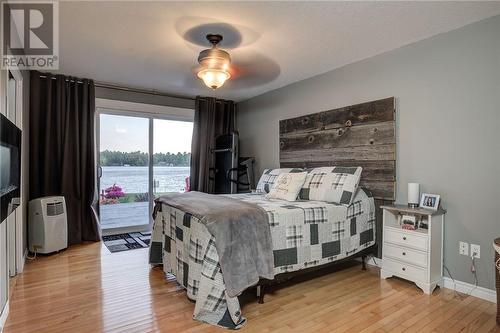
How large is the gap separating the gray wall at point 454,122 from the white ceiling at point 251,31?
195mm

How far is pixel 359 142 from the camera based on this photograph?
3316 millimetres

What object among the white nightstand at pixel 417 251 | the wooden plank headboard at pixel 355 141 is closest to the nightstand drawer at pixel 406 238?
the white nightstand at pixel 417 251

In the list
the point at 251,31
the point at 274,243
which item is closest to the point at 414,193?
the point at 274,243

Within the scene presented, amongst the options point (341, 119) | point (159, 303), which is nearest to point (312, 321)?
point (159, 303)

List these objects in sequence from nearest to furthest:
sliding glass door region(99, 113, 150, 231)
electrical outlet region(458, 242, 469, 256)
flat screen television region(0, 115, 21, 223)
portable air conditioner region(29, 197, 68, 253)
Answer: flat screen television region(0, 115, 21, 223) → electrical outlet region(458, 242, 469, 256) → portable air conditioner region(29, 197, 68, 253) → sliding glass door region(99, 113, 150, 231)

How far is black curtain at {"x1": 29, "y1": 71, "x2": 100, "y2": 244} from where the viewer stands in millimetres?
3799

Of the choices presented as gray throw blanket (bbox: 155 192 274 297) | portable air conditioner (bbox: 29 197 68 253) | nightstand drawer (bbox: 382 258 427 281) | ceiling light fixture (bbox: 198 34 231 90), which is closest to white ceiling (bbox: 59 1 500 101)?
ceiling light fixture (bbox: 198 34 231 90)

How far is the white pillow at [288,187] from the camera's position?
10.1 feet

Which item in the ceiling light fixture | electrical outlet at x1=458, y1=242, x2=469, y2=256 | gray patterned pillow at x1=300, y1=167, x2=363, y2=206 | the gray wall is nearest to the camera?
the gray wall

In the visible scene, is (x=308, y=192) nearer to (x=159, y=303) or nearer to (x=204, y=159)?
(x=159, y=303)

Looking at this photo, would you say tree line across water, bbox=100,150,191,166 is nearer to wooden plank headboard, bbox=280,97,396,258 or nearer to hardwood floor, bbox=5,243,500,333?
hardwood floor, bbox=5,243,500,333

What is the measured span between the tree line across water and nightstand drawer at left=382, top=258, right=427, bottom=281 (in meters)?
3.66

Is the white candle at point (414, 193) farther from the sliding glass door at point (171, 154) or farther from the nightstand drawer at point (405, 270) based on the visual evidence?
the sliding glass door at point (171, 154)

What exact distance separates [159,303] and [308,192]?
1775 millimetres
